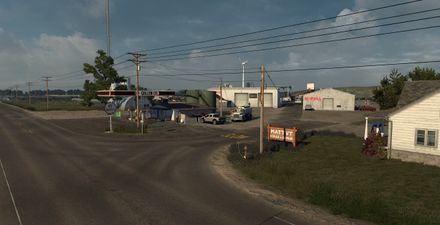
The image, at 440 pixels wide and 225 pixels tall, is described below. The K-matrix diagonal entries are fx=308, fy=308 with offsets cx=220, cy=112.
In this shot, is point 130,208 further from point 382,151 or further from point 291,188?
point 382,151

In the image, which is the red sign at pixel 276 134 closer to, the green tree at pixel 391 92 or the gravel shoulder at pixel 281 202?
the gravel shoulder at pixel 281 202

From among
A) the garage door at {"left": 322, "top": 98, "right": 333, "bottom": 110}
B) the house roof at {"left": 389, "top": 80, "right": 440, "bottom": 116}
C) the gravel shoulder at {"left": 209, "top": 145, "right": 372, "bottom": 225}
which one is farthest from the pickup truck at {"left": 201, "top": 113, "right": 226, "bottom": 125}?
the garage door at {"left": 322, "top": 98, "right": 333, "bottom": 110}

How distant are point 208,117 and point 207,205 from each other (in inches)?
1458

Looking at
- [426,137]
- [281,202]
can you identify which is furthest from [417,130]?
[281,202]

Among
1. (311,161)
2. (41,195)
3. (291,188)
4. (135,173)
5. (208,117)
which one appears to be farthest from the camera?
(208,117)

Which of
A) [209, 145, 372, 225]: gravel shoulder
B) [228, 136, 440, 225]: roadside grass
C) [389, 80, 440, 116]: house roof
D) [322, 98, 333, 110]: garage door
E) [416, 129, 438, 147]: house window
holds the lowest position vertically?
[209, 145, 372, 225]: gravel shoulder

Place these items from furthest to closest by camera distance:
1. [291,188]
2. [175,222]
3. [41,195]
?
1. [291,188]
2. [41,195]
3. [175,222]

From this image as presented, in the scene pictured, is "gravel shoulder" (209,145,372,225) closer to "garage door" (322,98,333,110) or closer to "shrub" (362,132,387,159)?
"shrub" (362,132,387,159)

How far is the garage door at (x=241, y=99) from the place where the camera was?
9588 centimetres

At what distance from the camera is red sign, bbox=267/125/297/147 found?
93.9 ft

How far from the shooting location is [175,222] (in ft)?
38.2

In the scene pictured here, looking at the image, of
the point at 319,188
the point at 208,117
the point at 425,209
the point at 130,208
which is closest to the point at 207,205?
the point at 130,208

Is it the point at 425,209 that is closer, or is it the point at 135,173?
the point at 425,209

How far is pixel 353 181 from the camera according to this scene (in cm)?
1747
